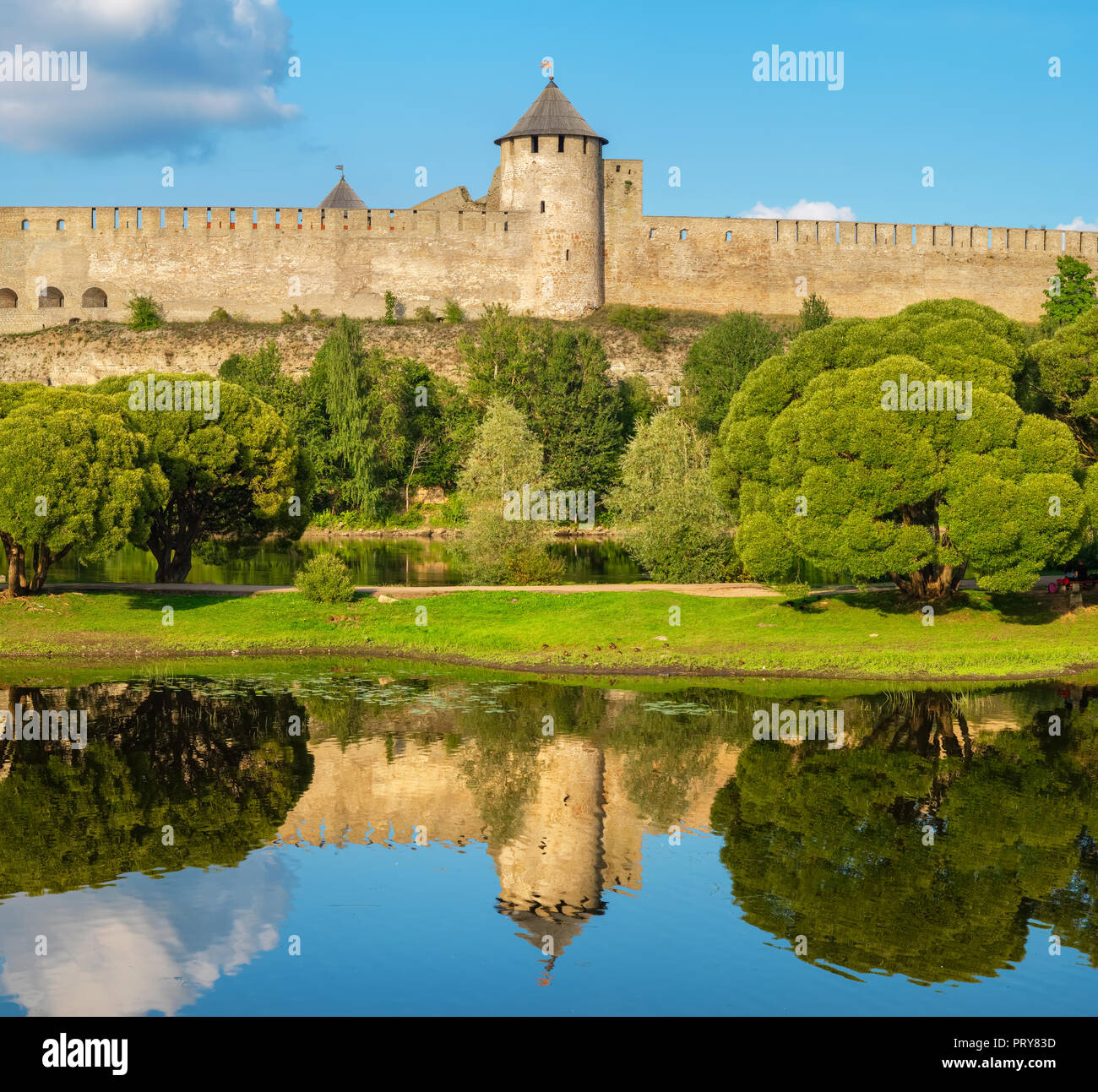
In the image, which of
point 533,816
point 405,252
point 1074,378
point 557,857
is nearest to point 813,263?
point 405,252

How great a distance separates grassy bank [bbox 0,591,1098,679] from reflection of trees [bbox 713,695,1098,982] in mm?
4188

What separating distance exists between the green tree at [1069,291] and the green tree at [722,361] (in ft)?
48.9

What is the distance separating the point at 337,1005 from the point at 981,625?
1543 cm

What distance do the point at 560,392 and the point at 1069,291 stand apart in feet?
77.1

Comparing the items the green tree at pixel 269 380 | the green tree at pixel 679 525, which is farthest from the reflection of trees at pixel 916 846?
the green tree at pixel 269 380

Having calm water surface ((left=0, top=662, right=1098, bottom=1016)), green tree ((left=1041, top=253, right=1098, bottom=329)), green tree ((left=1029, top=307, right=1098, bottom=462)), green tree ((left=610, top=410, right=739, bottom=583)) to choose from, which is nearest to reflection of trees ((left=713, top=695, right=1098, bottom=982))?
calm water surface ((left=0, top=662, right=1098, bottom=1016))

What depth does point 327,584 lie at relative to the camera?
23953 millimetres

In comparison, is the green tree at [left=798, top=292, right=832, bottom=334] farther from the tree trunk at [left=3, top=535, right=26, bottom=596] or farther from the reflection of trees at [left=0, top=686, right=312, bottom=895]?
the reflection of trees at [left=0, top=686, right=312, bottom=895]

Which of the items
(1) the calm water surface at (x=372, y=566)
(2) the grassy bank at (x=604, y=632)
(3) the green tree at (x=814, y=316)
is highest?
(3) the green tree at (x=814, y=316)

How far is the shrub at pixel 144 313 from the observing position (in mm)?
53844

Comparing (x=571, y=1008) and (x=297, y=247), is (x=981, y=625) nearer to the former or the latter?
(x=571, y=1008)

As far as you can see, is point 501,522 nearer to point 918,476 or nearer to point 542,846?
point 918,476

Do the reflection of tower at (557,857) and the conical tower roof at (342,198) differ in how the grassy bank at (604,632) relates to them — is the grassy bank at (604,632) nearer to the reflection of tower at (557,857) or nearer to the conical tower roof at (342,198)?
the reflection of tower at (557,857)
